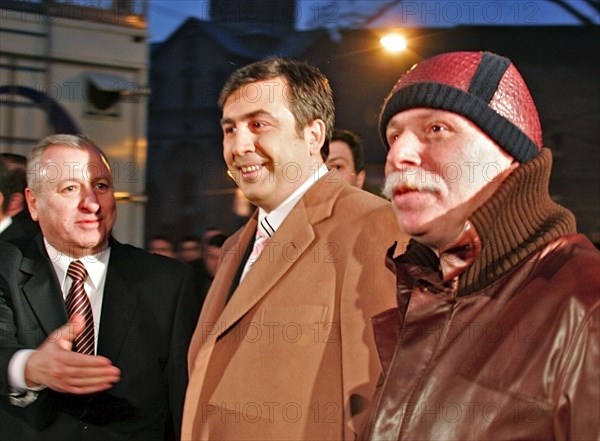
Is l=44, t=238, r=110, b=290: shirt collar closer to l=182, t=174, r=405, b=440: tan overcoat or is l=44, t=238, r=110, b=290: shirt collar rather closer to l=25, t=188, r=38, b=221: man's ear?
l=25, t=188, r=38, b=221: man's ear

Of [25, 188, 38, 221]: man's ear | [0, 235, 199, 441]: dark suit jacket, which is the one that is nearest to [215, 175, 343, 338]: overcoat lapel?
[0, 235, 199, 441]: dark suit jacket

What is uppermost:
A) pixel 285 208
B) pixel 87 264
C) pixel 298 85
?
pixel 298 85

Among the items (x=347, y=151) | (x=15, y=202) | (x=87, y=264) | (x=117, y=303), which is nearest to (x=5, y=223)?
(x=15, y=202)

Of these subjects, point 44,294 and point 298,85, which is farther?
point 44,294

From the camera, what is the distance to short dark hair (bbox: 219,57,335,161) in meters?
2.12

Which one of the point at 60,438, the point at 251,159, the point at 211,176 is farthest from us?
the point at 211,176

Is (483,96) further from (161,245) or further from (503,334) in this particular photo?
(161,245)

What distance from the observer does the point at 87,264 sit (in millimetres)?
2418

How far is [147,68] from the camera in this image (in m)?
3.00

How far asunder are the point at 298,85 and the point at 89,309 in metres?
0.87

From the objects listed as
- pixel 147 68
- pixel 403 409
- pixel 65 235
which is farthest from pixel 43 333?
pixel 403 409

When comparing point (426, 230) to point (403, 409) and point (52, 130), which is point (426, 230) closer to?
point (403, 409)

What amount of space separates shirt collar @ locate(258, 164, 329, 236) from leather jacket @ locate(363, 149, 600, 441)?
688 millimetres

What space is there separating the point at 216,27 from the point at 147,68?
0.95ft
